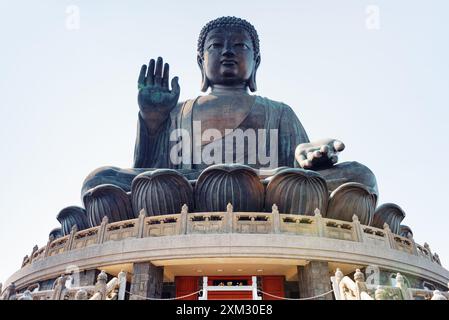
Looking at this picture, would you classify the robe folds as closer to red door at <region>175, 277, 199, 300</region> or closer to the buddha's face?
the buddha's face

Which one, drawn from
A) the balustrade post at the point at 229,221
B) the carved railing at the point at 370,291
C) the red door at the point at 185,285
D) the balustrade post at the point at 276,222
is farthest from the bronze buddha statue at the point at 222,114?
the carved railing at the point at 370,291

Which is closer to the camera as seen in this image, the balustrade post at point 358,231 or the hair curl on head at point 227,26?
the balustrade post at point 358,231

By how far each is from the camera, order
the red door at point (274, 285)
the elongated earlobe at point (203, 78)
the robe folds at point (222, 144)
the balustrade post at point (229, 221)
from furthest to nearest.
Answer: the elongated earlobe at point (203, 78)
the robe folds at point (222, 144)
the red door at point (274, 285)
the balustrade post at point (229, 221)

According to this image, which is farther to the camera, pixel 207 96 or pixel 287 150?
pixel 207 96

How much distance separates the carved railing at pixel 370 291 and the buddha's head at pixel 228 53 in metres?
9.43

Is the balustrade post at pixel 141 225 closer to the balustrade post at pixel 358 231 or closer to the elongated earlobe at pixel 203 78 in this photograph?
the balustrade post at pixel 358 231

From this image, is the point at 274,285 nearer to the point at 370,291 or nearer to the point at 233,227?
the point at 233,227

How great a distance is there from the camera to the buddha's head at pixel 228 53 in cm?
1351

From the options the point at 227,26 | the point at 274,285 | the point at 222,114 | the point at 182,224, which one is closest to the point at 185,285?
the point at 182,224

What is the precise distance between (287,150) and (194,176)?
308cm

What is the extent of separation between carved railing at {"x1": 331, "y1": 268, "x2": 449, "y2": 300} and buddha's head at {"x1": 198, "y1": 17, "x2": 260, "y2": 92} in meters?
9.43
